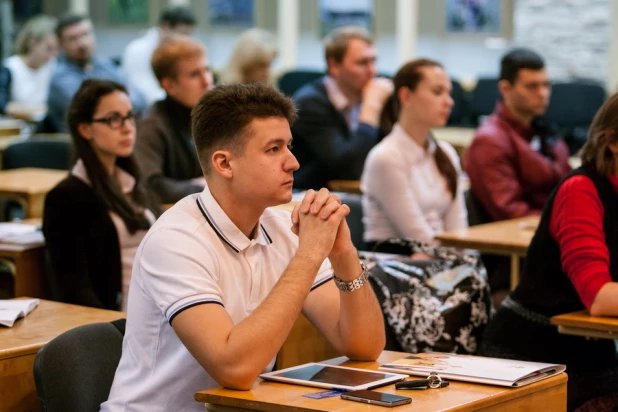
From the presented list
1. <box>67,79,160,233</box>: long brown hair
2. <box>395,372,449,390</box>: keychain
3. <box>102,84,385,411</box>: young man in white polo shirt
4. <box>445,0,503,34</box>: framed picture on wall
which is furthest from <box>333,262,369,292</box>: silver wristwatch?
<box>445,0,503,34</box>: framed picture on wall

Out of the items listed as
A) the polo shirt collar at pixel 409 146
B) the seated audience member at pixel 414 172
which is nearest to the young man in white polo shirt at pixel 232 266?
the seated audience member at pixel 414 172

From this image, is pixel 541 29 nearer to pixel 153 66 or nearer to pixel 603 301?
pixel 153 66

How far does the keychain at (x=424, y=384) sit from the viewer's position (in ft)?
6.67

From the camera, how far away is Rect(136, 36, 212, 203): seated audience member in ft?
15.0

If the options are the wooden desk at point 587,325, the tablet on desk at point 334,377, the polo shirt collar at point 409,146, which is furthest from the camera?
the polo shirt collar at point 409,146

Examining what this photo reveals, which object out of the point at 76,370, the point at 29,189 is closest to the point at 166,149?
the point at 29,189

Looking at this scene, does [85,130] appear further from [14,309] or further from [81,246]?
[14,309]

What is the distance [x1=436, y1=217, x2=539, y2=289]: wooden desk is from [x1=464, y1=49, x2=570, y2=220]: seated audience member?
51cm

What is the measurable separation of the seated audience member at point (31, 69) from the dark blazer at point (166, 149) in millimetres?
4751

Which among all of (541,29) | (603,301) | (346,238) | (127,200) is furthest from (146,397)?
(541,29)

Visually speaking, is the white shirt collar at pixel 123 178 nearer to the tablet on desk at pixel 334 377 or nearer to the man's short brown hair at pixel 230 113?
the man's short brown hair at pixel 230 113

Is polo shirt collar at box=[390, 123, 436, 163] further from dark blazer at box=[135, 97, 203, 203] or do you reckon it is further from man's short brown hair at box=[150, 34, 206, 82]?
man's short brown hair at box=[150, 34, 206, 82]

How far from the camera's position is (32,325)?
8.77 feet

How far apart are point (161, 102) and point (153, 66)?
0.20 m
